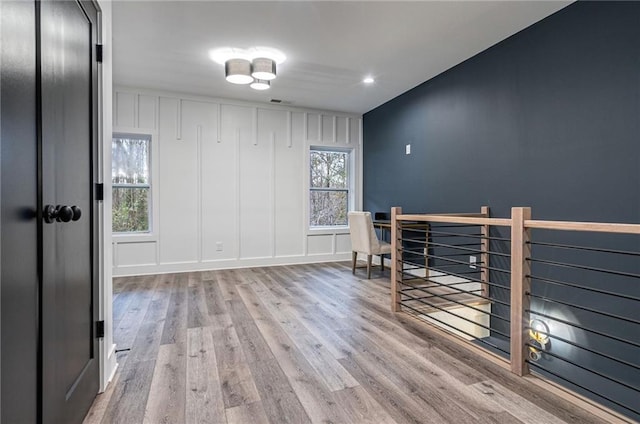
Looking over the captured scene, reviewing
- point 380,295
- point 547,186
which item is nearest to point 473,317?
point 380,295

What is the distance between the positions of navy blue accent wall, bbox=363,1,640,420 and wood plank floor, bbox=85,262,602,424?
0.77m

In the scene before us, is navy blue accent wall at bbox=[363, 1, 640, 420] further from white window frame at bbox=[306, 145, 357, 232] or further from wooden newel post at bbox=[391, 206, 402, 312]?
white window frame at bbox=[306, 145, 357, 232]

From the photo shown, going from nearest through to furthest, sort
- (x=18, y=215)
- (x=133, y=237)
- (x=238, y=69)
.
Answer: (x=18, y=215), (x=238, y=69), (x=133, y=237)

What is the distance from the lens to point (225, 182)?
4.85 meters

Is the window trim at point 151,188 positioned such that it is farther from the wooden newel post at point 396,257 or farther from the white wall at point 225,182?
the wooden newel post at point 396,257

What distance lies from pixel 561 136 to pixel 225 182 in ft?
13.1

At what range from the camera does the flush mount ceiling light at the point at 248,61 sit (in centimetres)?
333

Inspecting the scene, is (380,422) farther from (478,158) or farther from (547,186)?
(478,158)

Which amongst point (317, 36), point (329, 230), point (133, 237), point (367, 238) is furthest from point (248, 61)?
point (329, 230)

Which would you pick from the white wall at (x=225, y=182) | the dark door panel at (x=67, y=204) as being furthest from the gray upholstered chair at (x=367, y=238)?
the dark door panel at (x=67, y=204)

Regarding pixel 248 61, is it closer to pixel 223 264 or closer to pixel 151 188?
pixel 151 188

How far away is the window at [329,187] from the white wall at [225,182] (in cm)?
19

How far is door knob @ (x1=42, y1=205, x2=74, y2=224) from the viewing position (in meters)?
1.06

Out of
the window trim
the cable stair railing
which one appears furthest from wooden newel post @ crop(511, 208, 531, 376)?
the window trim
